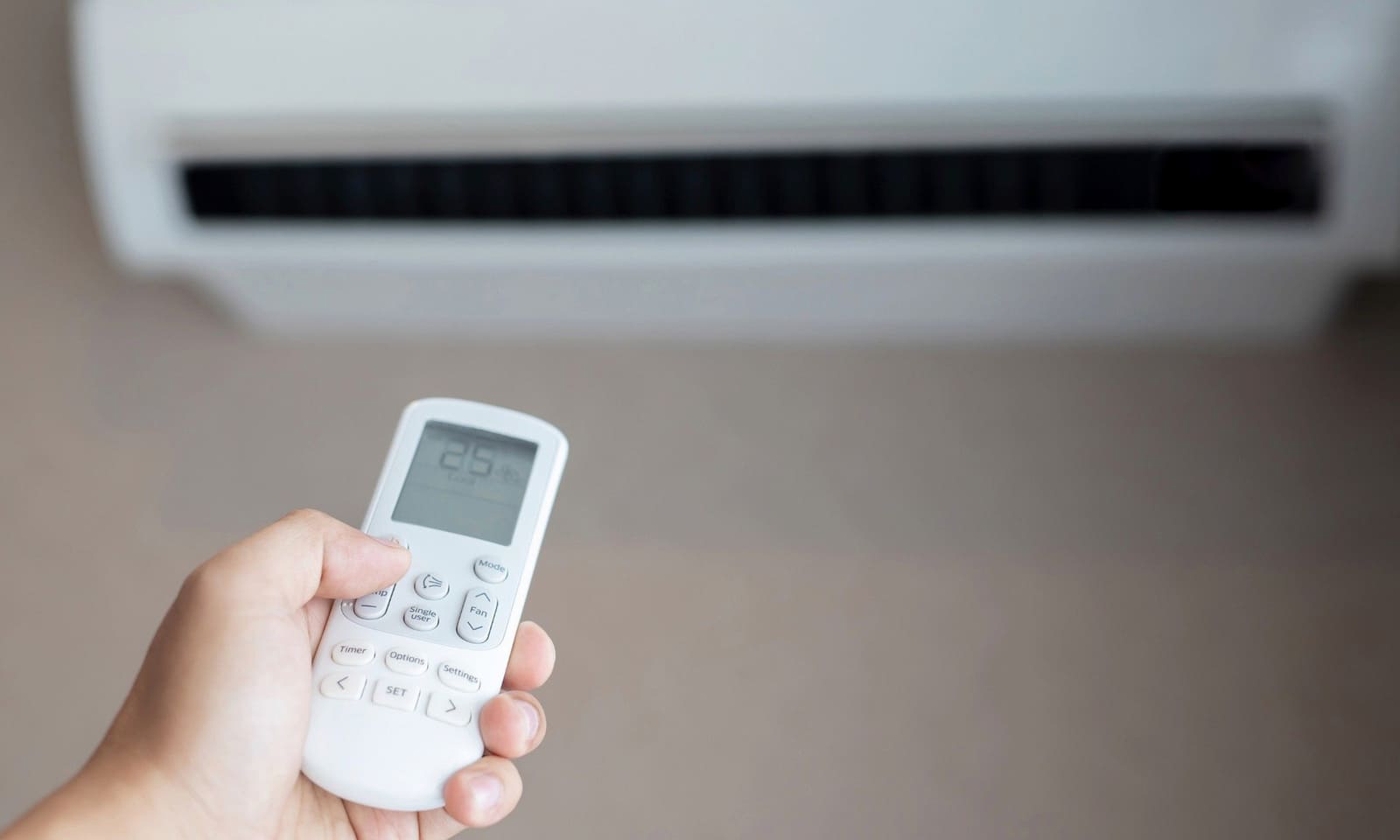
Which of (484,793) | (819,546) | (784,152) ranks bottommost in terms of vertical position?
(819,546)

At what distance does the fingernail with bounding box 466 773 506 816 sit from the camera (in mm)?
524

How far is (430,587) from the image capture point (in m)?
0.58

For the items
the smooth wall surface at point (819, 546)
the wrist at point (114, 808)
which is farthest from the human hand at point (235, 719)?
the smooth wall surface at point (819, 546)

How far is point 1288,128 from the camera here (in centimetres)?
78

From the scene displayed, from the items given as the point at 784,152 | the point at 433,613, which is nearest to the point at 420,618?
the point at 433,613

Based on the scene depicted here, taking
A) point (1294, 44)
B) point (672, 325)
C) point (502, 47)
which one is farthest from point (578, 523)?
point (1294, 44)

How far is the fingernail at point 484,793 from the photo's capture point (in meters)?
0.52

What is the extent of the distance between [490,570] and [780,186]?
394mm

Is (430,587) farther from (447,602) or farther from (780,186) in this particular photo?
(780,186)

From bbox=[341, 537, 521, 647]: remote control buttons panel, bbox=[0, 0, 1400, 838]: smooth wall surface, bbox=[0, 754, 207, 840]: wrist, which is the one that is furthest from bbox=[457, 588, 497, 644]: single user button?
bbox=[0, 0, 1400, 838]: smooth wall surface

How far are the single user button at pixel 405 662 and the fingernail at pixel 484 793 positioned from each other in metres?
0.06

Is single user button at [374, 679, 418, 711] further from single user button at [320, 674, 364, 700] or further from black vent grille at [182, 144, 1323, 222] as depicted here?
black vent grille at [182, 144, 1323, 222]

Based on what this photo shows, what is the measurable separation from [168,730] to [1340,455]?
79 centimetres

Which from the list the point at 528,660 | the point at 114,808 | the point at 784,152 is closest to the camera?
the point at 114,808
